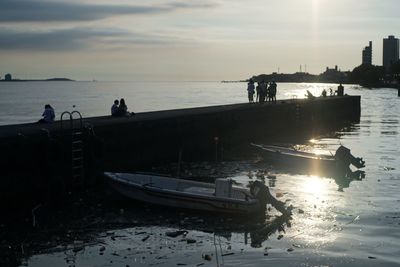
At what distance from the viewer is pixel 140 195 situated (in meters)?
17.6

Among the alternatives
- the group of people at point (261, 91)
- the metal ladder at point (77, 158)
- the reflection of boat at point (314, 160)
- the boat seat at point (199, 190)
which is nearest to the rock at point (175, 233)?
the boat seat at point (199, 190)

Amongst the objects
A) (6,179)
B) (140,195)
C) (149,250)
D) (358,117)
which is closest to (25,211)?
(6,179)

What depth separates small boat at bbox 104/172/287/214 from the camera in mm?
16016

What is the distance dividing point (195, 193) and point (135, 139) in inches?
334

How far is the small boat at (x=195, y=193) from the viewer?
16016 millimetres

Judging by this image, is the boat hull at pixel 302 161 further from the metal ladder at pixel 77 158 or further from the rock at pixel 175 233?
the rock at pixel 175 233

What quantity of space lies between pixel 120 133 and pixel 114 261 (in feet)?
37.8

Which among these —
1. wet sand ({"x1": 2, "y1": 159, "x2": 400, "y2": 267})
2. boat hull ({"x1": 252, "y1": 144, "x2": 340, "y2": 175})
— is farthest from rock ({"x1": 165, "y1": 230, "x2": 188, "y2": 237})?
boat hull ({"x1": 252, "y1": 144, "x2": 340, "y2": 175})

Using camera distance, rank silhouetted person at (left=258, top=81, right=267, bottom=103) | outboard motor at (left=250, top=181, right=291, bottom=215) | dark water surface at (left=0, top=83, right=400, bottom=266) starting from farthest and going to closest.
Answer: silhouetted person at (left=258, top=81, right=267, bottom=103)
outboard motor at (left=250, top=181, right=291, bottom=215)
dark water surface at (left=0, top=83, right=400, bottom=266)

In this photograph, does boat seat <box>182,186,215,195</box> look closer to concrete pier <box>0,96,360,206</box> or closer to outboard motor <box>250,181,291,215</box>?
outboard motor <box>250,181,291,215</box>

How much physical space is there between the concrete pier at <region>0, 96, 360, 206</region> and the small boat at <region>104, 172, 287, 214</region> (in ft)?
7.13

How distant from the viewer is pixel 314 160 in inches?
1000

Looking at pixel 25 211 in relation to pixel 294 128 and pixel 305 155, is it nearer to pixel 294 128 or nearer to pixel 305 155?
pixel 305 155

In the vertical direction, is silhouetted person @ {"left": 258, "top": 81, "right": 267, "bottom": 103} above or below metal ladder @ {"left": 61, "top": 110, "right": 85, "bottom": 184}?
above
